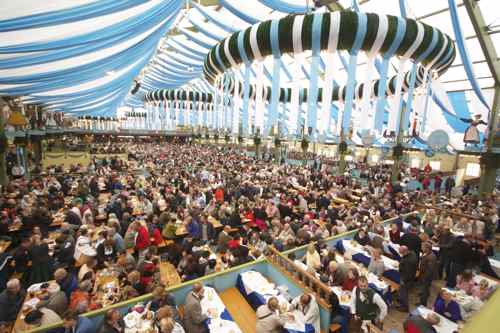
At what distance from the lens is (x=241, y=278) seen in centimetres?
406

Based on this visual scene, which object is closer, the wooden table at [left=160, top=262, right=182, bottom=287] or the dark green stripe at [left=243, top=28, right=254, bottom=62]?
the wooden table at [left=160, top=262, right=182, bottom=287]

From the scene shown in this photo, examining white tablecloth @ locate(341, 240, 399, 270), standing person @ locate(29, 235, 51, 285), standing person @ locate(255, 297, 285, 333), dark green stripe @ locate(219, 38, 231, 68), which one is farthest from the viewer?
dark green stripe @ locate(219, 38, 231, 68)

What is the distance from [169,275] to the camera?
4.46 metres

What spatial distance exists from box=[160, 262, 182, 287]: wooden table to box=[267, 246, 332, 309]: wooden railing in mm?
1684

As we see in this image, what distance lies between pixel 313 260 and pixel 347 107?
374cm

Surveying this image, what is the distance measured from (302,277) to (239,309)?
3.57 ft

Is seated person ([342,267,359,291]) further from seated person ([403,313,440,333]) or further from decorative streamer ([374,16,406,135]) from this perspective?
decorative streamer ([374,16,406,135])

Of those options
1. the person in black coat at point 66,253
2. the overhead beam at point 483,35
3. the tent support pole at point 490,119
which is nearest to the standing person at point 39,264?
the person in black coat at point 66,253

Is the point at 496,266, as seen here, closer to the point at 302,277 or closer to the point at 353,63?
the point at 302,277

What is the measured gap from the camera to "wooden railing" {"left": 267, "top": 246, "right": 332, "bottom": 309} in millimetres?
3433

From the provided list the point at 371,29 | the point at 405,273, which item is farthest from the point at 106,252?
the point at 371,29

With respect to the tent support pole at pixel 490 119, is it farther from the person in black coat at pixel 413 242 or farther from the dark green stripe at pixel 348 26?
the person in black coat at pixel 413 242

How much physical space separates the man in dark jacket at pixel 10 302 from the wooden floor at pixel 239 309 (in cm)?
278

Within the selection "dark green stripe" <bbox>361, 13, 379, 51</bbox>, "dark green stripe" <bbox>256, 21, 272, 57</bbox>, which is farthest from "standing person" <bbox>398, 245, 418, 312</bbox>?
"dark green stripe" <bbox>256, 21, 272, 57</bbox>
